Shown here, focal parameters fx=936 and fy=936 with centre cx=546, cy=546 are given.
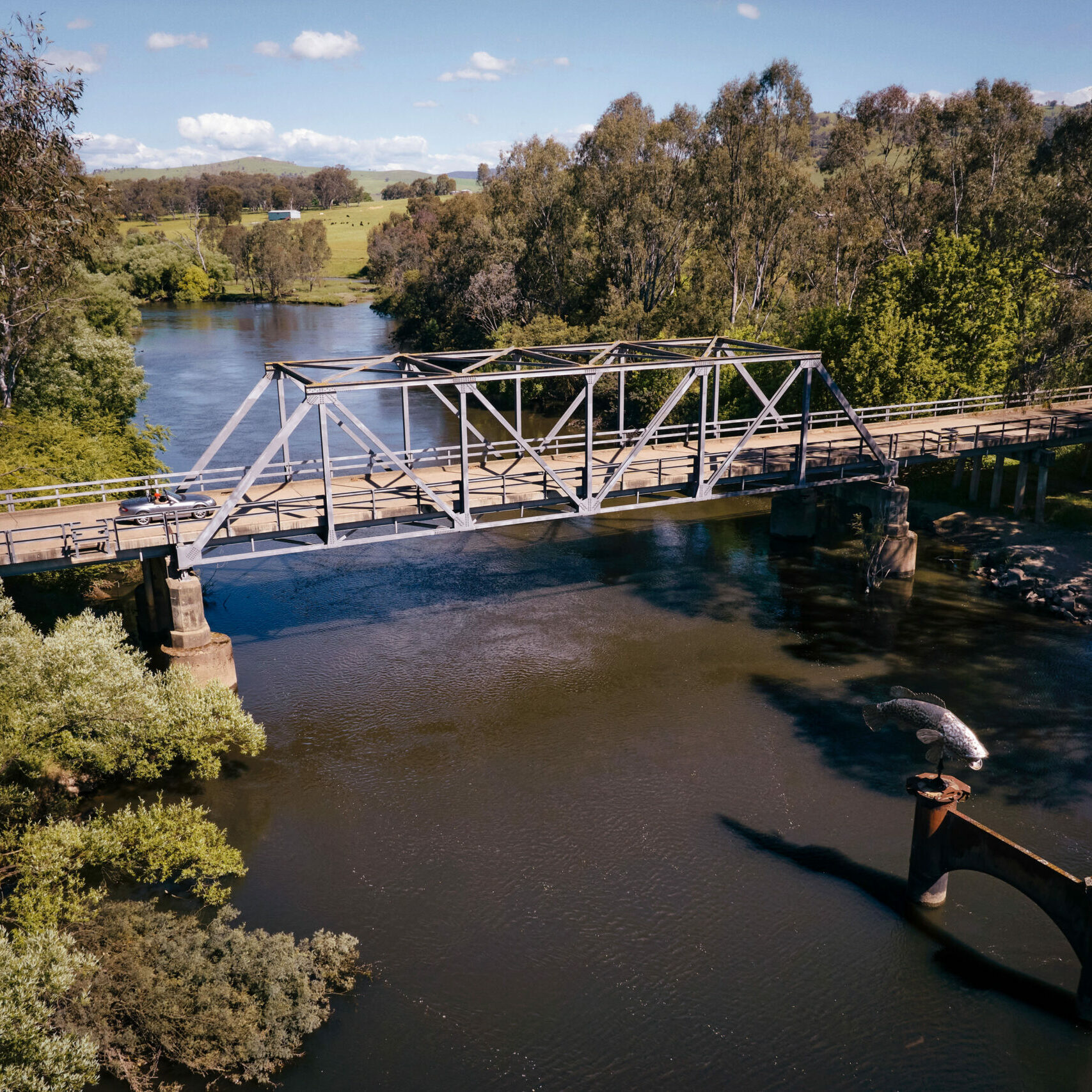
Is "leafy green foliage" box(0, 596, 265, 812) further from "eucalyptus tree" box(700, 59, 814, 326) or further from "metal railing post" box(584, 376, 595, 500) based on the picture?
"eucalyptus tree" box(700, 59, 814, 326)

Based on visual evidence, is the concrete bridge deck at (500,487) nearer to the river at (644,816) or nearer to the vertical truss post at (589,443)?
the vertical truss post at (589,443)

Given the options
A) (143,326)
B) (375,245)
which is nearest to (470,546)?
(143,326)

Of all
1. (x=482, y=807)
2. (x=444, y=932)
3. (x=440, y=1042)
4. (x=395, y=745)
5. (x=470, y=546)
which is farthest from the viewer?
(x=470, y=546)

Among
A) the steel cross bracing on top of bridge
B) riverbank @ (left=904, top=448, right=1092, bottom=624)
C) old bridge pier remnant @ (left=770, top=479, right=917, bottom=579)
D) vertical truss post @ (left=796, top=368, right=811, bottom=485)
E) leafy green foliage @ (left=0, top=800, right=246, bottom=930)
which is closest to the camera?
leafy green foliage @ (left=0, top=800, right=246, bottom=930)

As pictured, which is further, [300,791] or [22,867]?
[300,791]

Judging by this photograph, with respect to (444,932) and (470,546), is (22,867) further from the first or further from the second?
(470,546)

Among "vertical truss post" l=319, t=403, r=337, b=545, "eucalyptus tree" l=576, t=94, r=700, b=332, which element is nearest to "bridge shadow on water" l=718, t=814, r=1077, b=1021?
"vertical truss post" l=319, t=403, r=337, b=545
